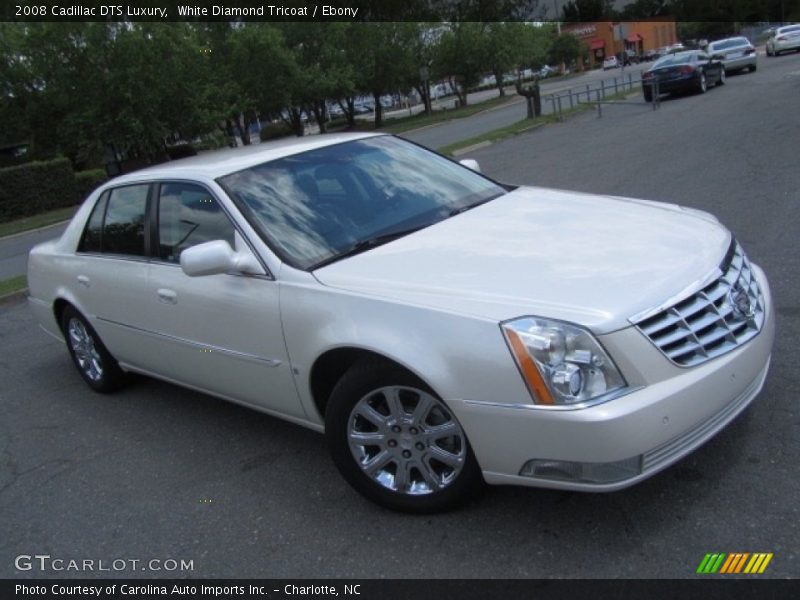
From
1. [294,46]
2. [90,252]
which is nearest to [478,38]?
[294,46]

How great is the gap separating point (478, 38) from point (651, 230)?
50812 millimetres

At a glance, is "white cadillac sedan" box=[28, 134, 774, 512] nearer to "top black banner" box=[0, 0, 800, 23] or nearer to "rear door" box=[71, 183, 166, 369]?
"rear door" box=[71, 183, 166, 369]

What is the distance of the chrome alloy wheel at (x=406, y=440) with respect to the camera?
3.06 metres

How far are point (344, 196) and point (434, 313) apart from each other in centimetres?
132

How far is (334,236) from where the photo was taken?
3.77m

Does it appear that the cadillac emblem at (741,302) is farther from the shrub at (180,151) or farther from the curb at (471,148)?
the shrub at (180,151)

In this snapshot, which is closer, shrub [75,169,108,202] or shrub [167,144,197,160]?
shrub [75,169,108,202]

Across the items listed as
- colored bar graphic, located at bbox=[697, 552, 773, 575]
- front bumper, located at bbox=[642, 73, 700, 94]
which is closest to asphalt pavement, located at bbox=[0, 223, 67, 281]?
colored bar graphic, located at bbox=[697, 552, 773, 575]

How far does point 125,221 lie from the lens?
15.6 feet

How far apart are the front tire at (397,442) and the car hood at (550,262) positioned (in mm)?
373

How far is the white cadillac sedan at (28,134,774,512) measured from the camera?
2740mm

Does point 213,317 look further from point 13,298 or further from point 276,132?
point 276,132

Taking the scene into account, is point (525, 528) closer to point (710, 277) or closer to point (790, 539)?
point (790, 539)
